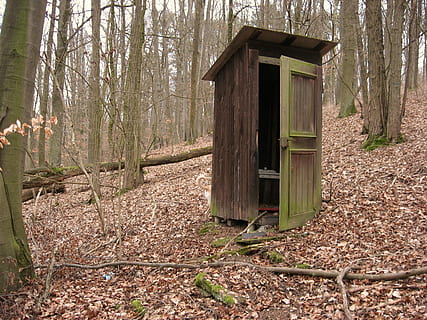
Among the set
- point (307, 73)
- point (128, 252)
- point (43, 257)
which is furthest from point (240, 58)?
point (43, 257)

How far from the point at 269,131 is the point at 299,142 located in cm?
240

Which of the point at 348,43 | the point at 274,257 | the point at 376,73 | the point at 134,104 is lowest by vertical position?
the point at 274,257

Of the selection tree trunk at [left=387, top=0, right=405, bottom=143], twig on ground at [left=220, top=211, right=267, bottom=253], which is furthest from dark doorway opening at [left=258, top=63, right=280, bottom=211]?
tree trunk at [left=387, top=0, right=405, bottom=143]

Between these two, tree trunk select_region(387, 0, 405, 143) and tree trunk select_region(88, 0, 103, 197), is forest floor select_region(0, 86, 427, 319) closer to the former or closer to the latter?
tree trunk select_region(387, 0, 405, 143)

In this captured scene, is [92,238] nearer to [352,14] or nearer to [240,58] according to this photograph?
[240,58]

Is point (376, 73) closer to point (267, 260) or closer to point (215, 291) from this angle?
point (267, 260)

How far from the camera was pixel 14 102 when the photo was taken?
373 centimetres

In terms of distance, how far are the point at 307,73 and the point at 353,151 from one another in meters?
4.14

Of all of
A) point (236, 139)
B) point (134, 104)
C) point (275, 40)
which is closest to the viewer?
point (275, 40)

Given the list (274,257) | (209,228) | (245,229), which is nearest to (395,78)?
(245,229)

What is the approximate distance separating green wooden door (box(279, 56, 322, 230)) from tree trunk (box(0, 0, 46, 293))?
351 cm

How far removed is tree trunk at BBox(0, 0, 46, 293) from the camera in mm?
3680

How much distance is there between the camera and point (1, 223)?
365 centimetres

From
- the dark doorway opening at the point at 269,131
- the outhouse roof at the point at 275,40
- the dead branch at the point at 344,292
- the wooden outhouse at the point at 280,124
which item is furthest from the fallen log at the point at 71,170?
the dead branch at the point at 344,292
